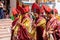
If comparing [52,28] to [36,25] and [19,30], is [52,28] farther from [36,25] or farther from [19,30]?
[19,30]

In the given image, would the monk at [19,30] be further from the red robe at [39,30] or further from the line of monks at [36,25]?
the red robe at [39,30]

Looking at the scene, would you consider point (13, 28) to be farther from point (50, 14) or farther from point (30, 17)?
point (50, 14)

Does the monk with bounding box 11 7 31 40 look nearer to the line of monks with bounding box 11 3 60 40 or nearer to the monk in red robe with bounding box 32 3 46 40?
the line of monks with bounding box 11 3 60 40

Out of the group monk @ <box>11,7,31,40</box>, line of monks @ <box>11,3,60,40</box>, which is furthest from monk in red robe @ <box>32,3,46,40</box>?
monk @ <box>11,7,31,40</box>

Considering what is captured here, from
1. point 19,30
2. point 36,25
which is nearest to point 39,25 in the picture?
point 36,25

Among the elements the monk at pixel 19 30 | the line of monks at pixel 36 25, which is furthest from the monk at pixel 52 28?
the monk at pixel 19 30

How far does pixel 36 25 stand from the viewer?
164 centimetres

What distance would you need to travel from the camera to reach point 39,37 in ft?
5.38

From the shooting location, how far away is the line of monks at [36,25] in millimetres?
1612

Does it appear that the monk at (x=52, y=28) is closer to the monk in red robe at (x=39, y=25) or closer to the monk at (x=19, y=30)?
the monk in red robe at (x=39, y=25)

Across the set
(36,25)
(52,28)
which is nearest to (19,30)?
(36,25)

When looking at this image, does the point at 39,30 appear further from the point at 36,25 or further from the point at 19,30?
the point at 19,30

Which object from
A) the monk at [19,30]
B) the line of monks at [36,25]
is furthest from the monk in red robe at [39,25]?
the monk at [19,30]

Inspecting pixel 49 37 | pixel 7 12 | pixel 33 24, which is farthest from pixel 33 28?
pixel 7 12
